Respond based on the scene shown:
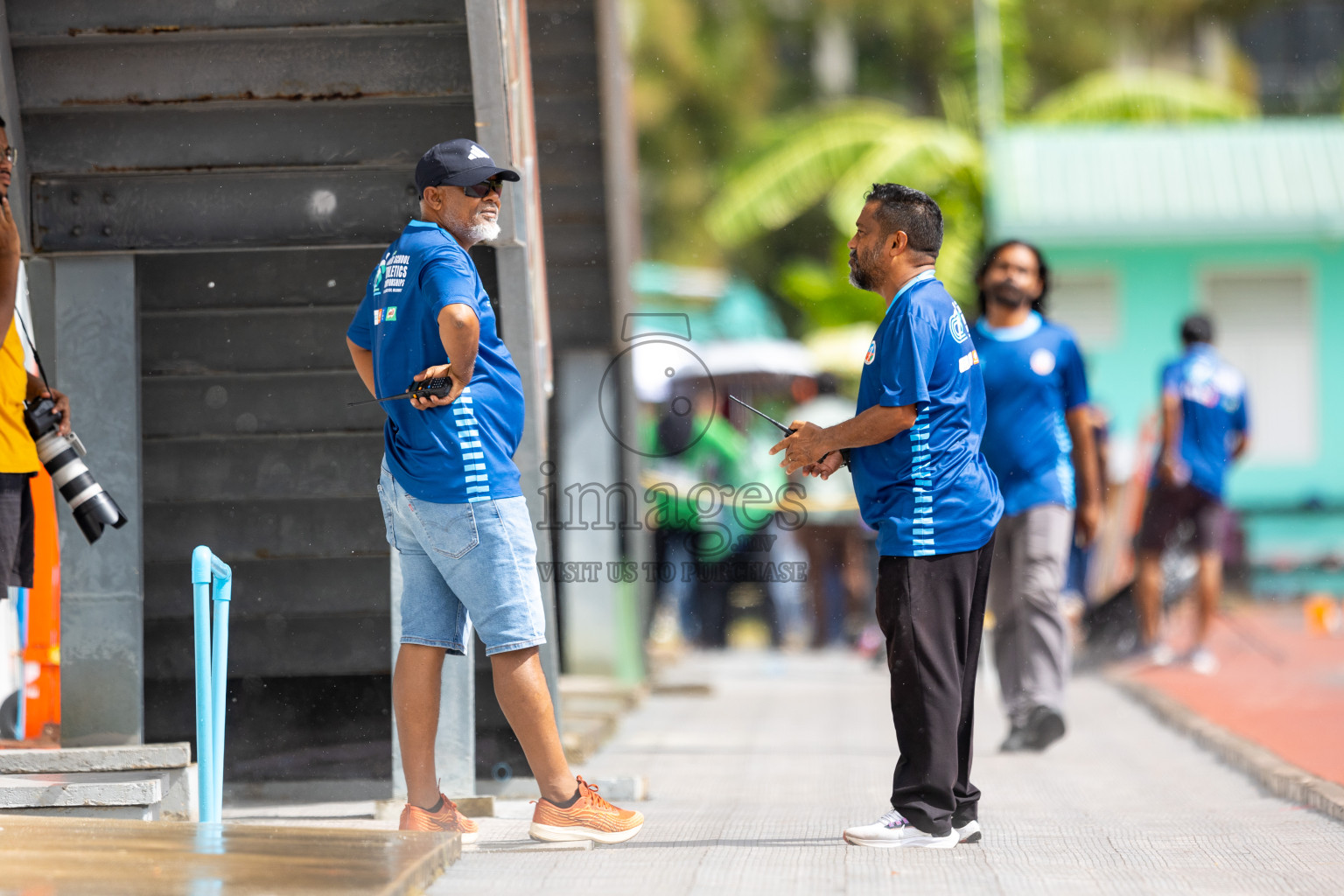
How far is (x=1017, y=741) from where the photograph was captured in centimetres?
720

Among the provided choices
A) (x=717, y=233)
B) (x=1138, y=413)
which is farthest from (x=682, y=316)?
(x=717, y=233)

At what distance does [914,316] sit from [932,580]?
726 mm

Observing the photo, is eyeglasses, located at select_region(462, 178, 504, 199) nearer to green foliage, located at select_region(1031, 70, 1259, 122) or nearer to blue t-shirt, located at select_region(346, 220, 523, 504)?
blue t-shirt, located at select_region(346, 220, 523, 504)

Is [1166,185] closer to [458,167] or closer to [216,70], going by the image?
[216,70]

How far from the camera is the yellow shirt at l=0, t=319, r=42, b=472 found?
5.21 meters

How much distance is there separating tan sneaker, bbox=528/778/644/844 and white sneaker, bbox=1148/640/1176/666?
289 inches

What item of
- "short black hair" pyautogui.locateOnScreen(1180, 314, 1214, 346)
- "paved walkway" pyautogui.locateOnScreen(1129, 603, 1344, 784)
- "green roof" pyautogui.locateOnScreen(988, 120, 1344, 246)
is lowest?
"paved walkway" pyautogui.locateOnScreen(1129, 603, 1344, 784)

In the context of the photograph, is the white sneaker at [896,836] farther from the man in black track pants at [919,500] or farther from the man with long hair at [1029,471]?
the man with long hair at [1029,471]

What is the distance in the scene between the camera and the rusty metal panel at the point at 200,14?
17.7 feet

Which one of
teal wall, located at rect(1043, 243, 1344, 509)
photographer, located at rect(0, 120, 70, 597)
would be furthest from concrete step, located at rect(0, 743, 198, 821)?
teal wall, located at rect(1043, 243, 1344, 509)

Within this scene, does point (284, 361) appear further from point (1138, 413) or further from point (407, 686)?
point (1138, 413)

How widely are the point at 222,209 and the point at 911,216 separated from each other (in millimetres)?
2263

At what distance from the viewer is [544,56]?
24.4 ft

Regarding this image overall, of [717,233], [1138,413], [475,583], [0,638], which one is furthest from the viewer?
[717,233]
